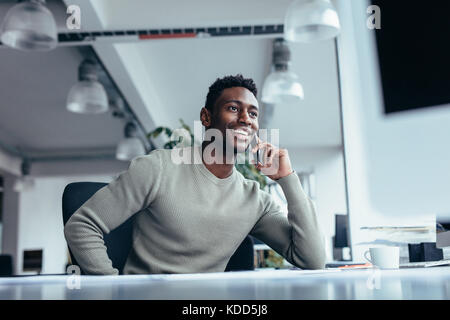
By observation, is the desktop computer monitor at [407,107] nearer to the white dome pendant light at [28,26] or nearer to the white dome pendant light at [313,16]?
the white dome pendant light at [313,16]

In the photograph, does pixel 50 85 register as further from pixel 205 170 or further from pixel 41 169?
pixel 205 170

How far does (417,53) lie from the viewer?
2.48 feet

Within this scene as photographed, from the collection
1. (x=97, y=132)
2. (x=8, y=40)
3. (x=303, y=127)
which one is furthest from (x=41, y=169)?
(x=8, y=40)

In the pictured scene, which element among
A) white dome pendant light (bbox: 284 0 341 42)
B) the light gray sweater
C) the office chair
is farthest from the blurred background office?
the office chair

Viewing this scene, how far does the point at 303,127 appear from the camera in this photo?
755 cm

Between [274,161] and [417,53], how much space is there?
0.69 meters

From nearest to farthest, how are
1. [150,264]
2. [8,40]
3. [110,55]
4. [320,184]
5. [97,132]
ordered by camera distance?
[150,264]
[8,40]
[110,55]
[97,132]
[320,184]

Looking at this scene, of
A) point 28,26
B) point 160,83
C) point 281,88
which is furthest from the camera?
point 160,83

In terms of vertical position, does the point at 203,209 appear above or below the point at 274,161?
below

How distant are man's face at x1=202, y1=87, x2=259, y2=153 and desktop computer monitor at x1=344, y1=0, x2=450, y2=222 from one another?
69 centimetres

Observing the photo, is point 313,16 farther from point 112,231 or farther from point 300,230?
point 112,231

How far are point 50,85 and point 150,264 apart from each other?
4638mm

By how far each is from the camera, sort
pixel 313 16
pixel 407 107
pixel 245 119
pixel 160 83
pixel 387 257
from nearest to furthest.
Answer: pixel 407 107
pixel 387 257
pixel 245 119
pixel 313 16
pixel 160 83

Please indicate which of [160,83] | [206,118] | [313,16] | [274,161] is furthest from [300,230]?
[160,83]
